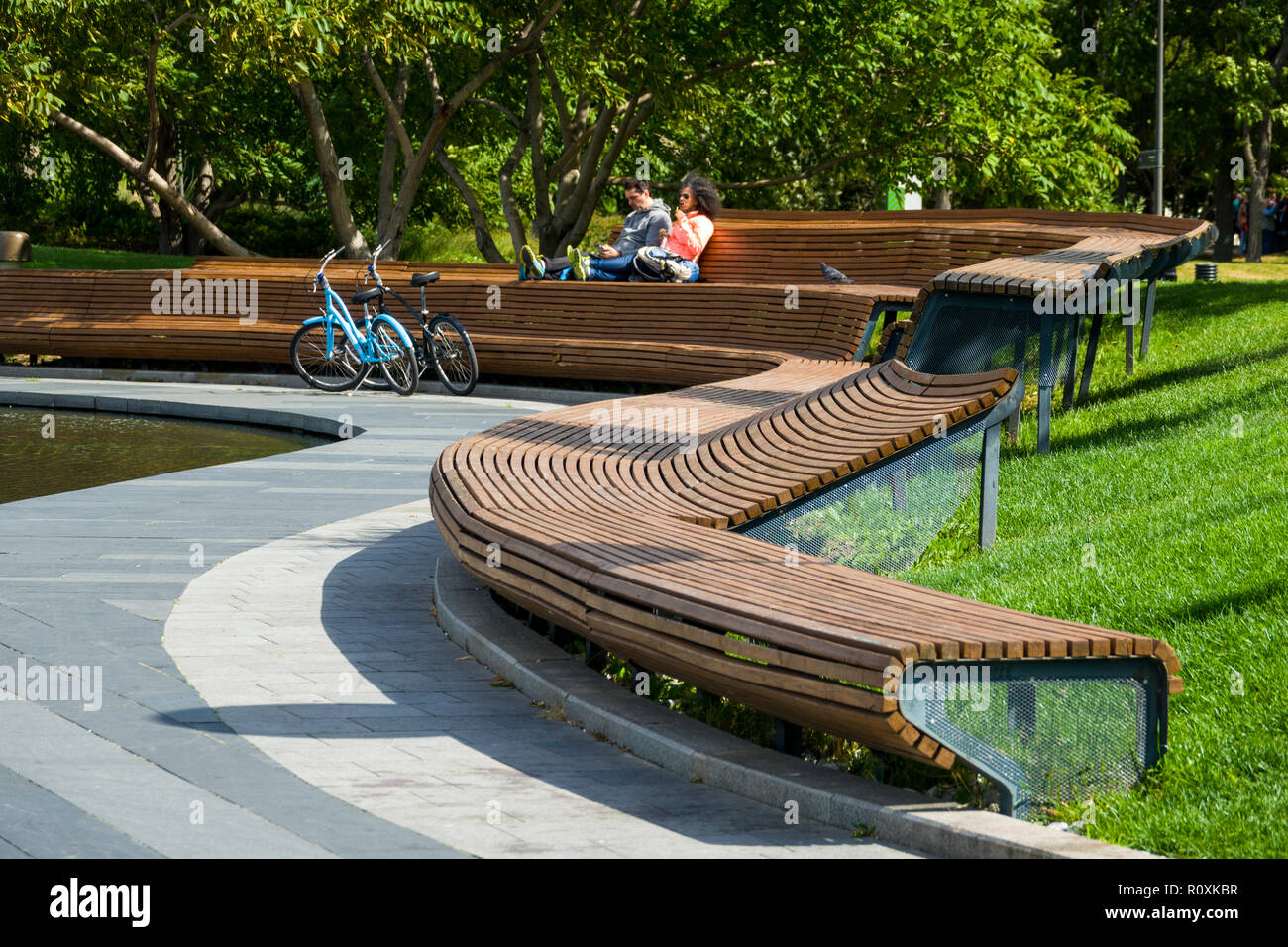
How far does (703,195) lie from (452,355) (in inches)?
116

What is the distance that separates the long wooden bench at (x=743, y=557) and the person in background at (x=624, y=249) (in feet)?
21.5

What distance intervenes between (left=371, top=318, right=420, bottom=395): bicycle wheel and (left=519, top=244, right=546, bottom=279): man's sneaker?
1581 mm

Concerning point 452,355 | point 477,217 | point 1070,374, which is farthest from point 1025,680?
point 477,217

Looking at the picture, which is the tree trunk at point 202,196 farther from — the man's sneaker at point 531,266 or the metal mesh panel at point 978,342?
the metal mesh panel at point 978,342

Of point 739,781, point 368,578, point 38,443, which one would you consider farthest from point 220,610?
point 38,443

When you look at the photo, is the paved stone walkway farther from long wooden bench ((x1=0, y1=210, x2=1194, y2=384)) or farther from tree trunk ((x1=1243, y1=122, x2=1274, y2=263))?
tree trunk ((x1=1243, y1=122, x2=1274, y2=263))

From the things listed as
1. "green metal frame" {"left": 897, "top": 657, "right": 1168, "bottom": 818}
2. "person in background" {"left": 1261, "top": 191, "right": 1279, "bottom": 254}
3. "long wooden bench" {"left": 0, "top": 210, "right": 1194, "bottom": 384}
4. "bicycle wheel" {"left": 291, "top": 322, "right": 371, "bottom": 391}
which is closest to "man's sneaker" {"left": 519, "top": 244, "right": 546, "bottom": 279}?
"long wooden bench" {"left": 0, "top": 210, "right": 1194, "bottom": 384}

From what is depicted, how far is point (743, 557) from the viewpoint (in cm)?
507

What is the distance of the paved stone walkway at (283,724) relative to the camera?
156 inches

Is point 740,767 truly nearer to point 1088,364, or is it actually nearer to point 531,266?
point 1088,364

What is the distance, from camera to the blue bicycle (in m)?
14.7

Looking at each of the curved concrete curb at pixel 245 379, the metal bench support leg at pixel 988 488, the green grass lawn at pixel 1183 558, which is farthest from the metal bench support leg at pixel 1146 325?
the metal bench support leg at pixel 988 488

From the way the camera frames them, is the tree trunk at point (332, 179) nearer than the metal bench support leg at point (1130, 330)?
No
